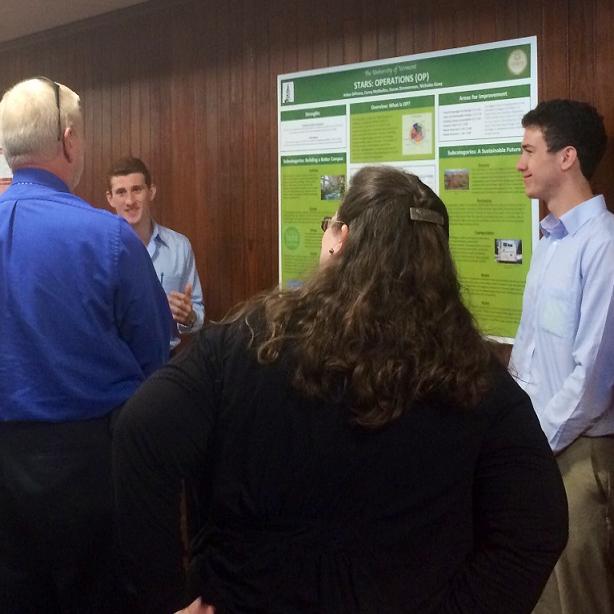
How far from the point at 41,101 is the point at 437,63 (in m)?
1.47

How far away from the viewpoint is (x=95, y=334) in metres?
1.60

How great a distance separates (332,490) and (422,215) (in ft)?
1.32

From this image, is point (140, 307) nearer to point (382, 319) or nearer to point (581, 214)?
point (382, 319)

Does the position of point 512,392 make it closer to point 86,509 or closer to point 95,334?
point 95,334

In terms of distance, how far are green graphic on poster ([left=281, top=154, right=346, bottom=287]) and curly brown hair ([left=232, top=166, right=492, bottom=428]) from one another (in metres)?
1.87

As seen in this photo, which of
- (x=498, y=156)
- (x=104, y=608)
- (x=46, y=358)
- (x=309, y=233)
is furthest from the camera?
(x=309, y=233)

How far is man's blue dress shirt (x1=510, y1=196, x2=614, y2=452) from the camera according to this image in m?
2.01

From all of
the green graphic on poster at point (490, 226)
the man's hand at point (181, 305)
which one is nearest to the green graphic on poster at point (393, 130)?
the green graphic on poster at point (490, 226)

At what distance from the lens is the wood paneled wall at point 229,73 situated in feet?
7.93

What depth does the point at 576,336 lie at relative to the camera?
2.06 meters

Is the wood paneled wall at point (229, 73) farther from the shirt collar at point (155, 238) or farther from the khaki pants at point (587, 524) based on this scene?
the khaki pants at point (587, 524)

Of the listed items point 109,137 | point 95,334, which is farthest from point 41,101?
point 109,137

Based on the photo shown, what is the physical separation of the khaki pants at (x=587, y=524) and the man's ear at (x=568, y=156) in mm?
774

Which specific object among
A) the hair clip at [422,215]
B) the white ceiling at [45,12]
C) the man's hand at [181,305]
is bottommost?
the man's hand at [181,305]
